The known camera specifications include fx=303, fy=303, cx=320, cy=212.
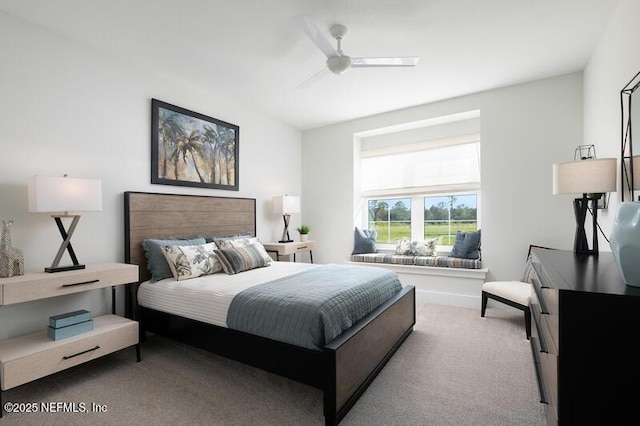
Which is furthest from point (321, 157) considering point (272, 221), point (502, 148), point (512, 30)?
point (512, 30)

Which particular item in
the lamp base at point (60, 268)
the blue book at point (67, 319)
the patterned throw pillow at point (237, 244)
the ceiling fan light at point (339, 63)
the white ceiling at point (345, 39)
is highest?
the white ceiling at point (345, 39)

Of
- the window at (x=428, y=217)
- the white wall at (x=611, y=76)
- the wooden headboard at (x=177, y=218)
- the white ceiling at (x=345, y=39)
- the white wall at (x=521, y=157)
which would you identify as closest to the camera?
the white wall at (x=611, y=76)

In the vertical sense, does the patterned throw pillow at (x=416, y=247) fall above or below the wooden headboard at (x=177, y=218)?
below

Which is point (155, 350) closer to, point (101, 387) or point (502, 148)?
point (101, 387)

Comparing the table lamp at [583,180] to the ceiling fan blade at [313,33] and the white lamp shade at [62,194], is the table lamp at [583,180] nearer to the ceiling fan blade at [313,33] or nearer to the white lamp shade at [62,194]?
the ceiling fan blade at [313,33]

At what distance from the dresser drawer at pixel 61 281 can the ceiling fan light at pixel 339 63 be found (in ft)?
7.60

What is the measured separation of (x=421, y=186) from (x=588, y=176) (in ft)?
8.48

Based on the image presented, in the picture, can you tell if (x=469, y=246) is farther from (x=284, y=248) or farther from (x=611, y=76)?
(x=284, y=248)

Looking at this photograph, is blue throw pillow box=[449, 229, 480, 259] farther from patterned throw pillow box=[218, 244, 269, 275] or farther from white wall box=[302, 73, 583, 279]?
patterned throw pillow box=[218, 244, 269, 275]

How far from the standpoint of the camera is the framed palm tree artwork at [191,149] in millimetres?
3146

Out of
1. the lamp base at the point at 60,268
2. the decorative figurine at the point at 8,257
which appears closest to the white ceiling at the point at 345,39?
the decorative figurine at the point at 8,257

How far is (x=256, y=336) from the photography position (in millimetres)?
1947

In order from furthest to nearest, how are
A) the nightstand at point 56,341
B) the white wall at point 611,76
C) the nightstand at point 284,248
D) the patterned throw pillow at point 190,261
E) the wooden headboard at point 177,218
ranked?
the nightstand at point 284,248
the wooden headboard at point 177,218
the patterned throw pillow at point 190,261
the white wall at point 611,76
the nightstand at point 56,341

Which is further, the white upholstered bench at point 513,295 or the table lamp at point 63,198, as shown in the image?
the white upholstered bench at point 513,295
